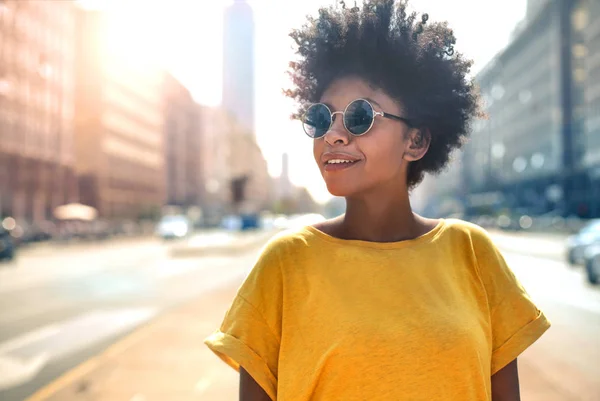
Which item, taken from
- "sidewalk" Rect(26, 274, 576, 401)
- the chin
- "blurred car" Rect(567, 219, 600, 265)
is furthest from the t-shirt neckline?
"blurred car" Rect(567, 219, 600, 265)

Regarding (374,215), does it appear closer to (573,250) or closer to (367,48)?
(367,48)

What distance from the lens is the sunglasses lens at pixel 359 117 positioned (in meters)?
2.11

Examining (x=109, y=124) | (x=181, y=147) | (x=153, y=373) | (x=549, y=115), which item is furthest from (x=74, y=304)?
(x=181, y=147)

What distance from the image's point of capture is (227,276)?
20.1 m

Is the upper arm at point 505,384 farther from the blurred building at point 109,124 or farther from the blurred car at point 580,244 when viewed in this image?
the blurred building at point 109,124

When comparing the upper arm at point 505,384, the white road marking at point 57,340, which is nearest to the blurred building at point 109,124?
the white road marking at point 57,340

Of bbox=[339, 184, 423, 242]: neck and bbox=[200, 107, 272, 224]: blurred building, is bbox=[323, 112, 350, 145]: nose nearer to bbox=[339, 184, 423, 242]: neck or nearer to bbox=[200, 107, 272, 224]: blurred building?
bbox=[339, 184, 423, 242]: neck

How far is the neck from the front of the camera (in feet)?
6.91

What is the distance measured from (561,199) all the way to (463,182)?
47.7 meters

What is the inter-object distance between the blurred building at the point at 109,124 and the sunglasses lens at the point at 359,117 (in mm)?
78449

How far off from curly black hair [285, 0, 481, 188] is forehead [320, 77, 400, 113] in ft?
0.07

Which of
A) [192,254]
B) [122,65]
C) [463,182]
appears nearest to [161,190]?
[122,65]

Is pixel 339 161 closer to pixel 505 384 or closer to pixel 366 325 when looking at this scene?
pixel 366 325

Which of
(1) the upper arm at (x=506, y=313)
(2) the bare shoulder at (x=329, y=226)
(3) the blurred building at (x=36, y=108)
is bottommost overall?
(1) the upper arm at (x=506, y=313)
